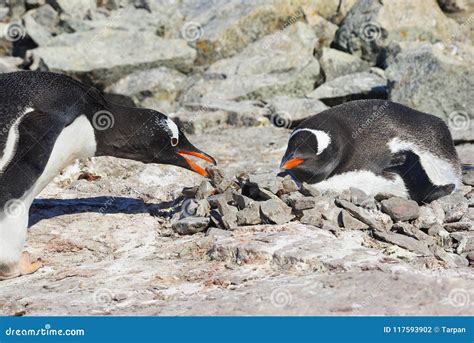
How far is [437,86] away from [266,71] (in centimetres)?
256

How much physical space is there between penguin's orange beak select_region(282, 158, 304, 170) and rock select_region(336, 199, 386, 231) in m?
0.48

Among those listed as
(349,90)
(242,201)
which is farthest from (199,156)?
(349,90)

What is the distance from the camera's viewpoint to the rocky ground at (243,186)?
3787mm

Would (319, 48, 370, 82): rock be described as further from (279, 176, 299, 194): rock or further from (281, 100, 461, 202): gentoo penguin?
(279, 176, 299, 194): rock

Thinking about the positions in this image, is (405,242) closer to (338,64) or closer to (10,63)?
(338,64)

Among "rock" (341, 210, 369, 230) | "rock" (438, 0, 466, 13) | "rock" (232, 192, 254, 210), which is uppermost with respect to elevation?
"rock" (438, 0, 466, 13)

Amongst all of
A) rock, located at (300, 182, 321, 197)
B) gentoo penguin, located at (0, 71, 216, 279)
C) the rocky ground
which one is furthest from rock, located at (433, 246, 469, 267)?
gentoo penguin, located at (0, 71, 216, 279)

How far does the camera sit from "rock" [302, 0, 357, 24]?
1130 cm

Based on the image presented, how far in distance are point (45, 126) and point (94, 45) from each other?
637 cm

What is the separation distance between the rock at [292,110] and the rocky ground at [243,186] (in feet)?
0.07

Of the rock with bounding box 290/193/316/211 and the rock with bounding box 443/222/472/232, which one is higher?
the rock with bounding box 290/193/316/211

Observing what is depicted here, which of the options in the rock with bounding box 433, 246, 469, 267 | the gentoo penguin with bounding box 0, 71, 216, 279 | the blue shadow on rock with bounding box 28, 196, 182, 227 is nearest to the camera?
the rock with bounding box 433, 246, 469, 267

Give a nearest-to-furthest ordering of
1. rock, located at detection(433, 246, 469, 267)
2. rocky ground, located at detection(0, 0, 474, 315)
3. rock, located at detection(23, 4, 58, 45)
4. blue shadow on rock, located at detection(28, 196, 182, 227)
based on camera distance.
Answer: rocky ground, located at detection(0, 0, 474, 315)
rock, located at detection(433, 246, 469, 267)
blue shadow on rock, located at detection(28, 196, 182, 227)
rock, located at detection(23, 4, 58, 45)

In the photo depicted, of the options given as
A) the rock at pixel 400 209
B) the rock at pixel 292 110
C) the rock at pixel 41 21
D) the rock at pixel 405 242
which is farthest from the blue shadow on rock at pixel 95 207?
the rock at pixel 41 21
